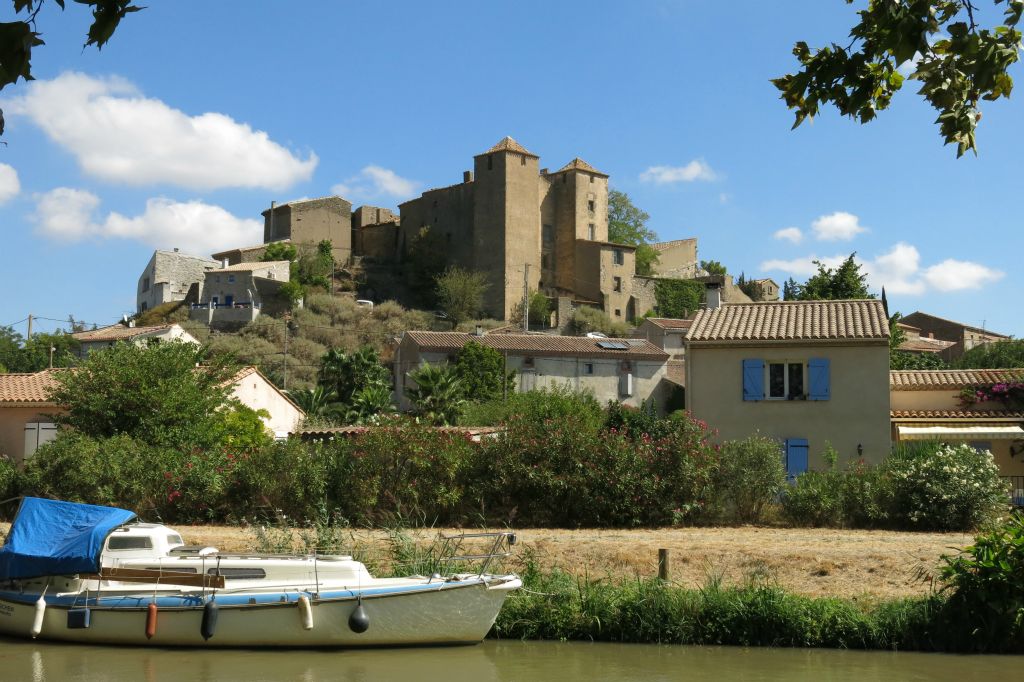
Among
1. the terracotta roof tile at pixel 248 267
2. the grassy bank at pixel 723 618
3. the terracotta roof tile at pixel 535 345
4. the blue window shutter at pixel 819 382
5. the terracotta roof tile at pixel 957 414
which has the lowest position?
the grassy bank at pixel 723 618

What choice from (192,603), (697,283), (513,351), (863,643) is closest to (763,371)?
(863,643)

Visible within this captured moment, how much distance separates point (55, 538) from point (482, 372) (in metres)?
37.4

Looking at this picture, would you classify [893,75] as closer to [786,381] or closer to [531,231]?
[786,381]

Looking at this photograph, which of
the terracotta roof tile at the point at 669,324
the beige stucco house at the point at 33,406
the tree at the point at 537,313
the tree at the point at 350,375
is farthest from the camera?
the tree at the point at 537,313

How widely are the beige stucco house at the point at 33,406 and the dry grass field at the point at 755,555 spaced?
43.1 ft

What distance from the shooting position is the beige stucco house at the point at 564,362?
54.5 metres

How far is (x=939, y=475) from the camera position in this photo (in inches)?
770

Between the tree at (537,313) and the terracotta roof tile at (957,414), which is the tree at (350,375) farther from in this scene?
the tree at (537,313)

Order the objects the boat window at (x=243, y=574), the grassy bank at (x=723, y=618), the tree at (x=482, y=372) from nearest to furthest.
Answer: the grassy bank at (x=723, y=618)
the boat window at (x=243, y=574)
the tree at (x=482, y=372)

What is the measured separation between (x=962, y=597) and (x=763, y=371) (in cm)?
1196

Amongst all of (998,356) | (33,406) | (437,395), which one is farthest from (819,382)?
(998,356)

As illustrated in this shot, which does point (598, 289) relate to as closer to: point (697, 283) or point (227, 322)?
point (697, 283)

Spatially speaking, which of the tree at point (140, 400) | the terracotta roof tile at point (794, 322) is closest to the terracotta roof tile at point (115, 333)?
the tree at point (140, 400)

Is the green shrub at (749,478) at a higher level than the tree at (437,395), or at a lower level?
lower
